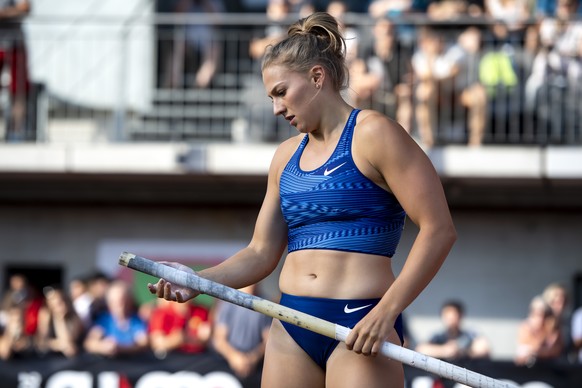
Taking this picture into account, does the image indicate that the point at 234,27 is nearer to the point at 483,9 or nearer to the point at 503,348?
the point at 483,9

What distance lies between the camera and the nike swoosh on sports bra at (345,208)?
14.2ft

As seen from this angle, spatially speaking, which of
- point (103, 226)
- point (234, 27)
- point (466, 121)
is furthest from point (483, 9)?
point (103, 226)

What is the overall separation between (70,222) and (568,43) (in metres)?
5.99

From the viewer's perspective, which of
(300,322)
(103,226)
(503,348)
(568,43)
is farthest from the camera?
(103,226)

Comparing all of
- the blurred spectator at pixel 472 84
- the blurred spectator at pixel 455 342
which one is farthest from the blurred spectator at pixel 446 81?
the blurred spectator at pixel 455 342

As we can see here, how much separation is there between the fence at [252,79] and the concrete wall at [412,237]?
1.04 meters

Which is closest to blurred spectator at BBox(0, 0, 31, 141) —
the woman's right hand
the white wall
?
the white wall

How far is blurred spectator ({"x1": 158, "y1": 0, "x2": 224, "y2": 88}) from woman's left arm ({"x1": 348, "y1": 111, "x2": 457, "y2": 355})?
8.83 metres

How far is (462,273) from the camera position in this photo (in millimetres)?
13430

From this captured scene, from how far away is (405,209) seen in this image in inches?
167

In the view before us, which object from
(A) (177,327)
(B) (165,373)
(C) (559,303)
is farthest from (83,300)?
(C) (559,303)

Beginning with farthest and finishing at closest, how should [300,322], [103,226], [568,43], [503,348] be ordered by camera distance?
[103,226] → [503,348] → [568,43] → [300,322]

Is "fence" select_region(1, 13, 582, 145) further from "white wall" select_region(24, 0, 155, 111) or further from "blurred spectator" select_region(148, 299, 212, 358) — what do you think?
"blurred spectator" select_region(148, 299, 212, 358)

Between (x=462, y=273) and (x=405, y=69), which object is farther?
(x=462, y=273)
